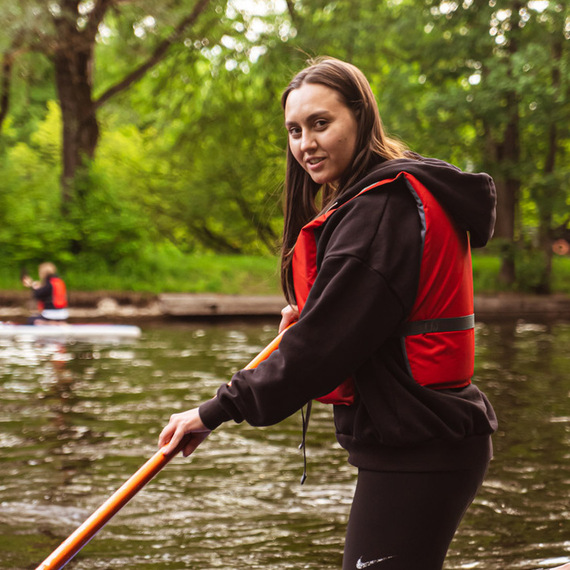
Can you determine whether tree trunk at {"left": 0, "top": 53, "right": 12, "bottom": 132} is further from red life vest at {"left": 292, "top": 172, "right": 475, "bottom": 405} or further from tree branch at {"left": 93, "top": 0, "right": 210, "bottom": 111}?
red life vest at {"left": 292, "top": 172, "right": 475, "bottom": 405}

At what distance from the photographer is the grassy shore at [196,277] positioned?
70.2 feet

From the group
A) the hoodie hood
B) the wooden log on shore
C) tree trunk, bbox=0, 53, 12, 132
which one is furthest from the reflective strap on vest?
tree trunk, bbox=0, 53, 12, 132

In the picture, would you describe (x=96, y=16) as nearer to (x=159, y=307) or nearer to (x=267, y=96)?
(x=267, y=96)

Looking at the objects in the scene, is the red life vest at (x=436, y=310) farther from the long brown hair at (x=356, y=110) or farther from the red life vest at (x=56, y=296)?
the red life vest at (x=56, y=296)

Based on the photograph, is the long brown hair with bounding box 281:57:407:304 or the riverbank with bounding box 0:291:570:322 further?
the riverbank with bounding box 0:291:570:322

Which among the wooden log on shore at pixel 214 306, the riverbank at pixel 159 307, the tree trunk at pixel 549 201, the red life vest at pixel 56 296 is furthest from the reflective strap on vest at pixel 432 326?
the tree trunk at pixel 549 201

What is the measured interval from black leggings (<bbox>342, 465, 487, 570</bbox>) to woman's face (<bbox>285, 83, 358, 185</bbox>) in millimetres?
729

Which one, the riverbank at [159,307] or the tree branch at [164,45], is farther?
the tree branch at [164,45]

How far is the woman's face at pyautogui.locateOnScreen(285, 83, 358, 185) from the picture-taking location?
1964 millimetres

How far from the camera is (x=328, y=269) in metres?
1.79

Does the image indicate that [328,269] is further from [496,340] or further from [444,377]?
[496,340]

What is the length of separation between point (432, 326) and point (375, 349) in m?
0.14

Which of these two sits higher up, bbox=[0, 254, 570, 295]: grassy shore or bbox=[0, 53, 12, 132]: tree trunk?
bbox=[0, 53, 12, 132]: tree trunk

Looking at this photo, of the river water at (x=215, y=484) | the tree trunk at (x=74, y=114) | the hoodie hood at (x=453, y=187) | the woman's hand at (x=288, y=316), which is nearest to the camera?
the hoodie hood at (x=453, y=187)
